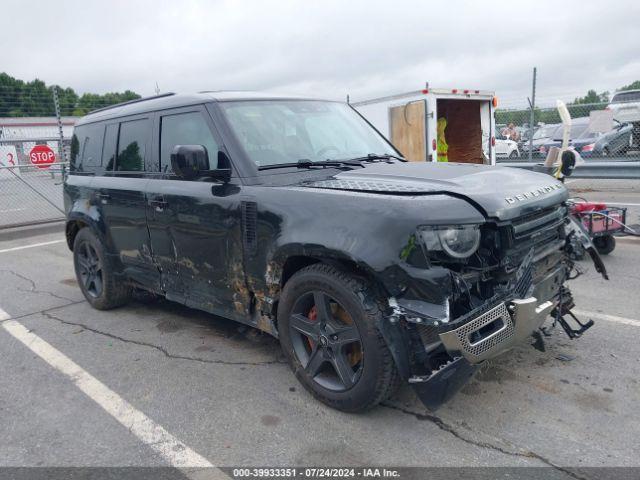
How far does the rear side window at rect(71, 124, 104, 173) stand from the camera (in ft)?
17.1

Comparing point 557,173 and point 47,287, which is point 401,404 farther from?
point 47,287

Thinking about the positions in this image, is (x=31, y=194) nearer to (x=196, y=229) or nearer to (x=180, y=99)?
(x=180, y=99)

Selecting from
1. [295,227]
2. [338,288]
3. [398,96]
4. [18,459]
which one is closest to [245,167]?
[295,227]

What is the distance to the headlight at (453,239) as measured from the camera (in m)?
2.68

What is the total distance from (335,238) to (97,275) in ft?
11.2

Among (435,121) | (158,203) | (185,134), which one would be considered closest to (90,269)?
(158,203)

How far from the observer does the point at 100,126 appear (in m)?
5.20

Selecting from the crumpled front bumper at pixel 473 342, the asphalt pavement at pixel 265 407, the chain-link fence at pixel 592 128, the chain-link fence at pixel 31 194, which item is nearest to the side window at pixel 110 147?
the asphalt pavement at pixel 265 407

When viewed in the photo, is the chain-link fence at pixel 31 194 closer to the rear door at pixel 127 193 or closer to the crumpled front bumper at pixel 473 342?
the rear door at pixel 127 193

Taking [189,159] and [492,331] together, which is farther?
[189,159]

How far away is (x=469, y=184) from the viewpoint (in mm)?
3064

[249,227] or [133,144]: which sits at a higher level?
[133,144]

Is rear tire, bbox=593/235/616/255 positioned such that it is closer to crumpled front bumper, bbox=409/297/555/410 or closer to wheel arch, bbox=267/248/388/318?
crumpled front bumper, bbox=409/297/555/410

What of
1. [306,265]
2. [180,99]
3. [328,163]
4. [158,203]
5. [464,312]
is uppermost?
[180,99]
